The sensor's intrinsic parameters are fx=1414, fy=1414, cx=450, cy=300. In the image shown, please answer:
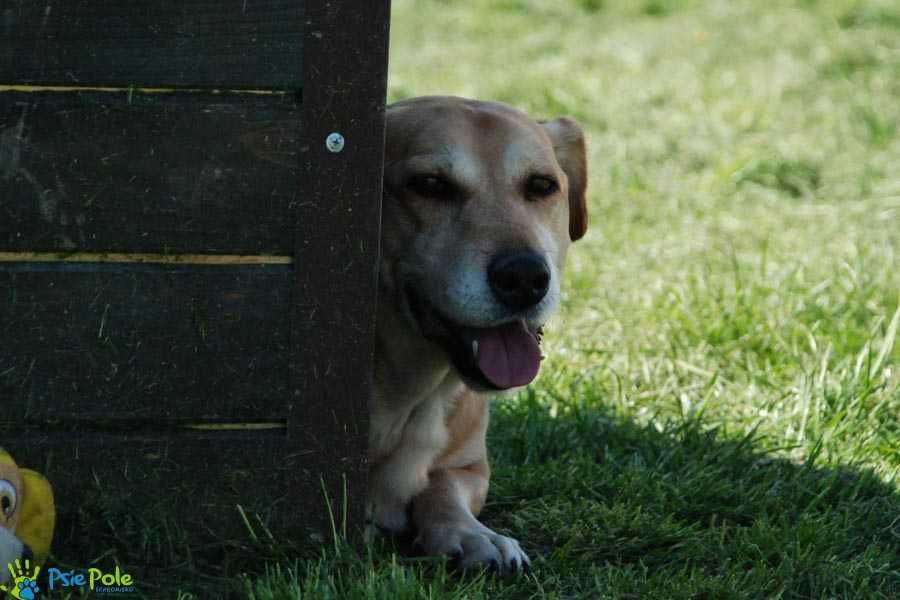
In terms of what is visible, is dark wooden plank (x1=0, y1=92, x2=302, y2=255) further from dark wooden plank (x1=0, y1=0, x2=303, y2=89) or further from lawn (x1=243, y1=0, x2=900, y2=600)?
lawn (x1=243, y1=0, x2=900, y2=600)

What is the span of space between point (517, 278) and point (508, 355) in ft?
0.60

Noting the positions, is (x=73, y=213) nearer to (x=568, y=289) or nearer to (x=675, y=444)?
(x=675, y=444)

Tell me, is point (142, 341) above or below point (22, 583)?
above

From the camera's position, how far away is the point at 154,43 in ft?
8.52

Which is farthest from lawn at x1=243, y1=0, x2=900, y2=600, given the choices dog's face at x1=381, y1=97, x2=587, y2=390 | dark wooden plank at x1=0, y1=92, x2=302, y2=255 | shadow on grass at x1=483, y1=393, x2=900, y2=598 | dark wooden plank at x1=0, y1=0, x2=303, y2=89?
dark wooden plank at x1=0, y1=0, x2=303, y2=89

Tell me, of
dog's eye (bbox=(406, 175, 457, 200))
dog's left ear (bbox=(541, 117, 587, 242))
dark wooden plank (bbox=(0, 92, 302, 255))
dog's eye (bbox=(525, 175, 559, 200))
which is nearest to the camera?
dark wooden plank (bbox=(0, 92, 302, 255))

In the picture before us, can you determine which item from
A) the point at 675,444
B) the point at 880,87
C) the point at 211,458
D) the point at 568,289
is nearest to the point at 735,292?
the point at 568,289

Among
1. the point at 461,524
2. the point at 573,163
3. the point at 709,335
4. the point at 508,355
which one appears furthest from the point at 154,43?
the point at 709,335

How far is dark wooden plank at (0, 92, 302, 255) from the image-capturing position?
8.52ft

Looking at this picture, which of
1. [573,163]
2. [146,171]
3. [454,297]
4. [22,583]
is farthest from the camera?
[573,163]

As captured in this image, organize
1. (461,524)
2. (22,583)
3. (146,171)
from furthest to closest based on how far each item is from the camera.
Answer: (461,524), (146,171), (22,583)

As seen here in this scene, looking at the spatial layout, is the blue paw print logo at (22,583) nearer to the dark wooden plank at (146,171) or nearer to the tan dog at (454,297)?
the dark wooden plank at (146,171)

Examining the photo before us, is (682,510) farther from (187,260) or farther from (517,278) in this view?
(187,260)

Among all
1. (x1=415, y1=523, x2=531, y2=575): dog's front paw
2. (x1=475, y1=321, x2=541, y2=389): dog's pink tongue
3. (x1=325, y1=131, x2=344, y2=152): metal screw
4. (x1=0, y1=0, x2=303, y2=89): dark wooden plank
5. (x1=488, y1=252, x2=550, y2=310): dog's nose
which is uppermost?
(x1=0, y1=0, x2=303, y2=89): dark wooden plank
